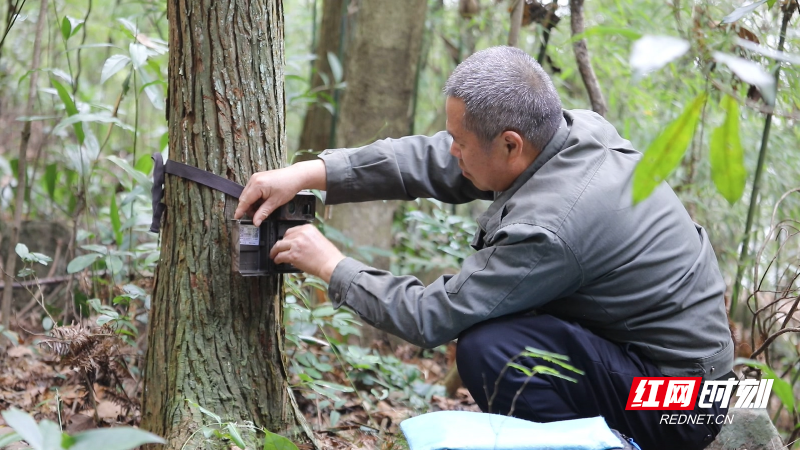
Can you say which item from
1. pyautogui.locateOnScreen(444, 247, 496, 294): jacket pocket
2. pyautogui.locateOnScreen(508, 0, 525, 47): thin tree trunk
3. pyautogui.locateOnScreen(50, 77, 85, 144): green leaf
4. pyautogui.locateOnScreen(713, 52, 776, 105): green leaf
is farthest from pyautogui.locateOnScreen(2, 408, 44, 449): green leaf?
pyautogui.locateOnScreen(508, 0, 525, 47): thin tree trunk

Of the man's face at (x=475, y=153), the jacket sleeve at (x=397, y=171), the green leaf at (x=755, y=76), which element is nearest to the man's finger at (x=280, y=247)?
the jacket sleeve at (x=397, y=171)

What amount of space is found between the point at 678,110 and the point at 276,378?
11.1 feet

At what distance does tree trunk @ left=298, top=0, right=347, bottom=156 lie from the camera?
4.74 metres

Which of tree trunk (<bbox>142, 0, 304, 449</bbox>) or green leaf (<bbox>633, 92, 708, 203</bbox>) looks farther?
tree trunk (<bbox>142, 0, 304, 449</bbox>)

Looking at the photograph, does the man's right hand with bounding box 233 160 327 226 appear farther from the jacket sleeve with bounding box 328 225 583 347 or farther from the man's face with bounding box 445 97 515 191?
the man's face with bounding box 445 97 515 191

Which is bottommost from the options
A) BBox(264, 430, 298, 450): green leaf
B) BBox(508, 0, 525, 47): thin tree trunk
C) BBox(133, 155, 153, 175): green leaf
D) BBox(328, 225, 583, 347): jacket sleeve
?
BBox(264, 430, 298, 450): green leaf

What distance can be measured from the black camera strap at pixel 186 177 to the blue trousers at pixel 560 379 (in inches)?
33.1

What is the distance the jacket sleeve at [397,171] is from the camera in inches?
98.3

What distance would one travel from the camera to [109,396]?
256 centimetres

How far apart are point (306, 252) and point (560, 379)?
2.85ft

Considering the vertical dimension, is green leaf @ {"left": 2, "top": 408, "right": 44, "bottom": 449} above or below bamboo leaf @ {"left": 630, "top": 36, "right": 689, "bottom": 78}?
below

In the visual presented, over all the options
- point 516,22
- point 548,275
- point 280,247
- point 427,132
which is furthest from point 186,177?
point 427,132

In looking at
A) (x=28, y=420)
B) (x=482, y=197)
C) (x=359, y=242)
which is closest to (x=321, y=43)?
(x=359, y=242)

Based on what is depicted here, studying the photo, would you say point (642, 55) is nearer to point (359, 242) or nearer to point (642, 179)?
point (642, 179)
